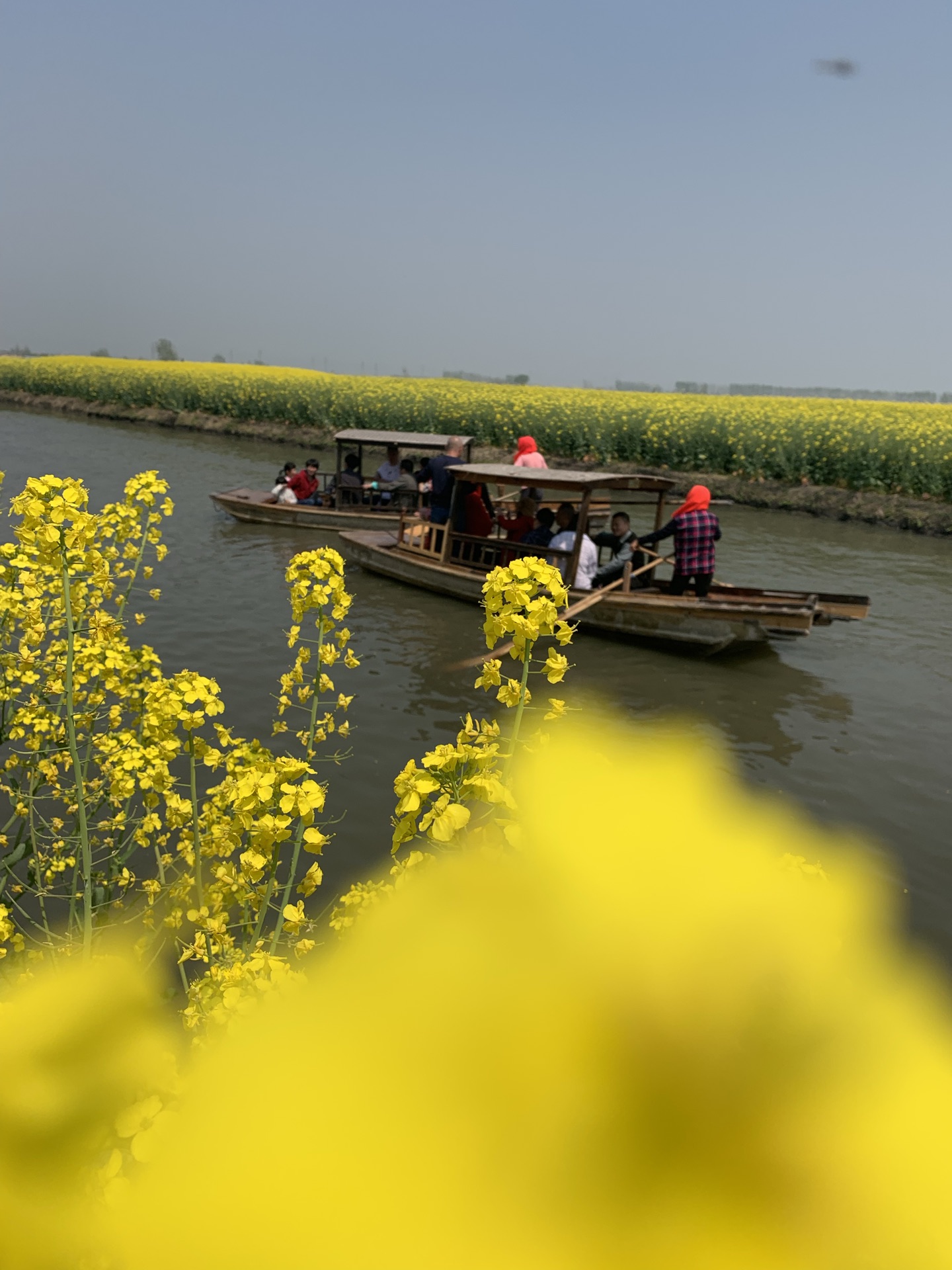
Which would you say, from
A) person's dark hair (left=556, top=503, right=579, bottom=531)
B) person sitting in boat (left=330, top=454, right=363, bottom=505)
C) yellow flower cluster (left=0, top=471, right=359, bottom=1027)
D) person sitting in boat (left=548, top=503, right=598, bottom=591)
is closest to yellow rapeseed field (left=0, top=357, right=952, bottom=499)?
person sitting in boat (left=330, top=454, right=363, bottom=505)

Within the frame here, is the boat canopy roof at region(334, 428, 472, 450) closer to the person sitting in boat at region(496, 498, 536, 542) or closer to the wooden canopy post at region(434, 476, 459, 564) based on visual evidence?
the wooden canopy post at region(434, 476, 459, 564)

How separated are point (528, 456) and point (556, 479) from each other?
2487 millimetres

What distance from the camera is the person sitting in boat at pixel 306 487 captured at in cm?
1582

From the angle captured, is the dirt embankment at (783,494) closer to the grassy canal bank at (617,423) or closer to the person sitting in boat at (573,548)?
the grassy canal bank at (617,423)

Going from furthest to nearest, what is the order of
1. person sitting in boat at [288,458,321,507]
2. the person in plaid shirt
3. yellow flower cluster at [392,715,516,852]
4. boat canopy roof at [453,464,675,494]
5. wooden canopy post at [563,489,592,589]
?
person sitting in boat at [288,458,321,507], wooden canopy post at [563,489,592,589], the person in plaid shirt, boat canopy roof at [453,464,675,494], yellow flower cluster at [392,715,516,852]

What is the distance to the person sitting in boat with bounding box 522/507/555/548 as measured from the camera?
33.0ft

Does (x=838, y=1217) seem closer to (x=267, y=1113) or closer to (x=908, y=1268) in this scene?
(x=908, y=1268)

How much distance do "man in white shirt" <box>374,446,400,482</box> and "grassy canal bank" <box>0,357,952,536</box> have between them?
391 inches

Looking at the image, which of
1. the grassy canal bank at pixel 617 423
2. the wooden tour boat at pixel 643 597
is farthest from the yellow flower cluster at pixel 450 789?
the grassy canal bank at pixel 617 423

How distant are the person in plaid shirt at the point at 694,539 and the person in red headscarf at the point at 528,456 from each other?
2405 millimetres

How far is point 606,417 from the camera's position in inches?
1019

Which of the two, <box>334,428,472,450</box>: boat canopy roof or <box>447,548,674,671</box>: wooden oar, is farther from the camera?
<box>334,428,472,450</box>: boat canopy roof

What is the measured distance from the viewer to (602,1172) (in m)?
0.52

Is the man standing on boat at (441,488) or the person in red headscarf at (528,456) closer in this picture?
the person in red headscarf at (528,456)
